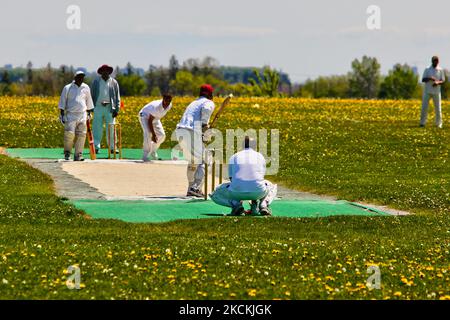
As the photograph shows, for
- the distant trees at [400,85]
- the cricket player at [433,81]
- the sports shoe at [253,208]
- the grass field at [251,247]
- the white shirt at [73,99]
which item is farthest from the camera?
the distant trees at [400,85]

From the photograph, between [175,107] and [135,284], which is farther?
[175,107]

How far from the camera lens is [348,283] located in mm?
13992

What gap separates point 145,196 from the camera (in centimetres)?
2252

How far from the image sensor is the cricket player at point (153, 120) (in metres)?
28.0

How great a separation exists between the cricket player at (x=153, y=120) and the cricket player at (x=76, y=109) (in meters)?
1.38

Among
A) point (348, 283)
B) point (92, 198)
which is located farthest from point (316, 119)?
point (348, 283)

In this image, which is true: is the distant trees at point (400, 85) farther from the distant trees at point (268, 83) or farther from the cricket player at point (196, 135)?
the cricket player at point (196, 135)

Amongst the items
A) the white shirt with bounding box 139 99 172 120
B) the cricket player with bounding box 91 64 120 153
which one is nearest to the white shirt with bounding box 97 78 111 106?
the cricket player with bounding box 91 64 120 153

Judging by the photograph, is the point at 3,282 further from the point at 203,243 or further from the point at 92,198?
the point at 92,198


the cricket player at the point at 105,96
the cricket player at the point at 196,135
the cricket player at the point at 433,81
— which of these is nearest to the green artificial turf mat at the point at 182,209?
the cricket player at the point at 196,135

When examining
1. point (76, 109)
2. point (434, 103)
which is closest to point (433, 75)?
point (434, 103)

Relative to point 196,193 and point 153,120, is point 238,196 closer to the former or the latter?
point 196,193

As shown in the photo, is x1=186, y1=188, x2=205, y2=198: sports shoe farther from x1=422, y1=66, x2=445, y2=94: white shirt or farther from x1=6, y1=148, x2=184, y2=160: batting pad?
x1=422, y1=66, x2=445, y2=94: white shirt
